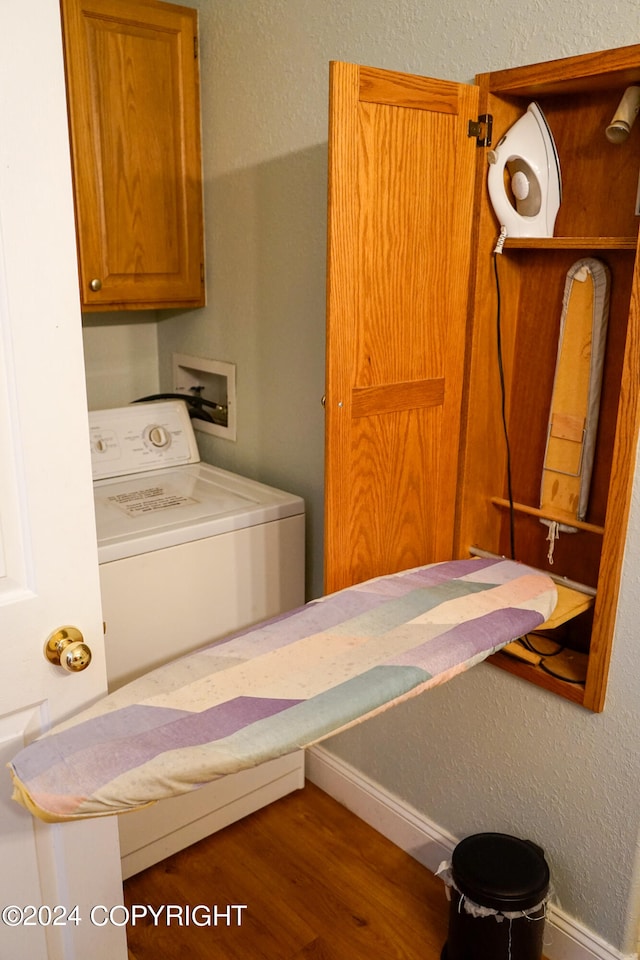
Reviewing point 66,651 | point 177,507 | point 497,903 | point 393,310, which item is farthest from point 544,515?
point 66,651

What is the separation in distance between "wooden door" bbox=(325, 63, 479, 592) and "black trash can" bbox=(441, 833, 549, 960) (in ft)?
2.24

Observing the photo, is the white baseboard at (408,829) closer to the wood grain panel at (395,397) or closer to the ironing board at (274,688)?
the ironing board at (274,688)

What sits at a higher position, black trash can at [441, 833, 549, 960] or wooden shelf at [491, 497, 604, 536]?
wooden shelf at [491, 497, 604, 536]

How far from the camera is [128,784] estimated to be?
Result: 1.03 m

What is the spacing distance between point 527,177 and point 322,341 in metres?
0.68

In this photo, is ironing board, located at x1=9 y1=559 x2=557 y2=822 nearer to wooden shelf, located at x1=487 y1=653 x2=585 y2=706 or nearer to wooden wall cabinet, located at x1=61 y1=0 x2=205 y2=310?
wooden shelf, located at x1=487 y1=653 x2=585 y2=706

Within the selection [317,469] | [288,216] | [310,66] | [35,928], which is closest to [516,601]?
[317,469]

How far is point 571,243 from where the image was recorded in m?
1.60

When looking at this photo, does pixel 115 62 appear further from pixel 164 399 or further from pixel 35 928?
pixel 35 928

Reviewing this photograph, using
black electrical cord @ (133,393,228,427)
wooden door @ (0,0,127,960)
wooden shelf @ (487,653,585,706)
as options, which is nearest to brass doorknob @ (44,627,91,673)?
wooden door @ (0,0,127,960)

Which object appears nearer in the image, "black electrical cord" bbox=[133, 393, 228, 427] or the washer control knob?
the washer control knob

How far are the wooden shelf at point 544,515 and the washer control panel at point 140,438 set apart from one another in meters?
1.09

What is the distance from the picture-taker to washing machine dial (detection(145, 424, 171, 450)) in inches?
98.4

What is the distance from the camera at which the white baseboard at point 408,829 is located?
5.97ft
